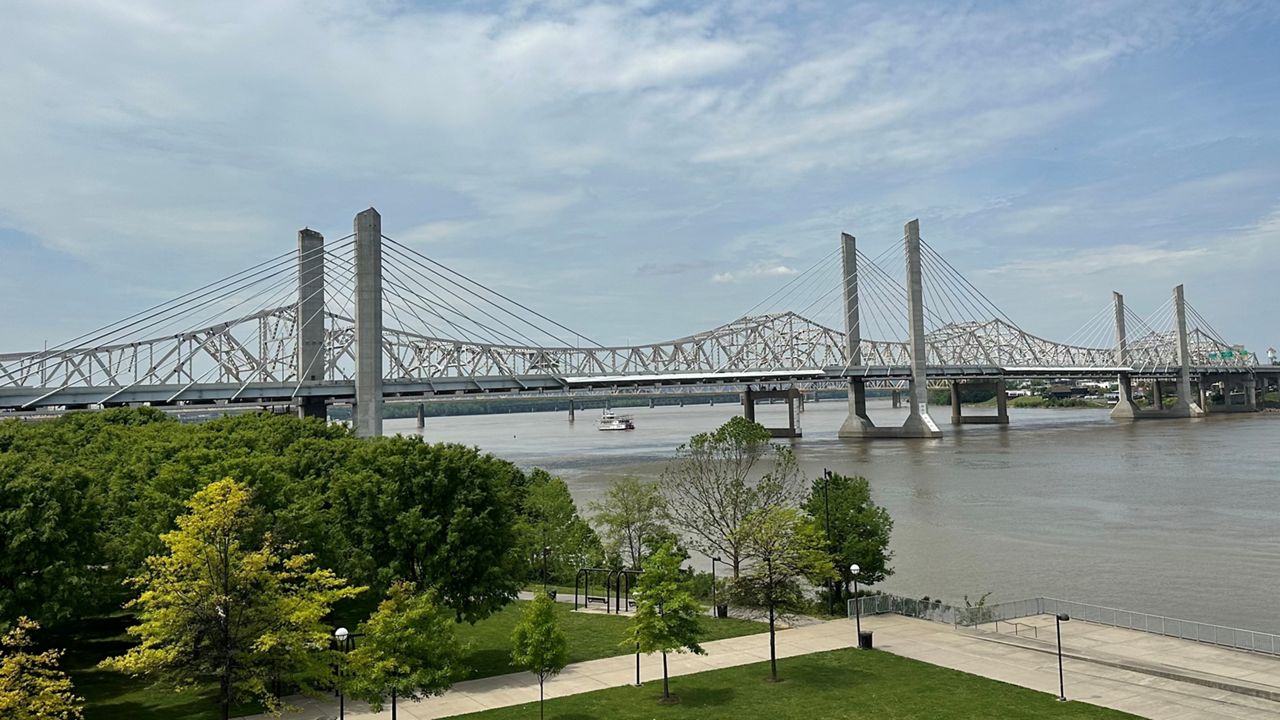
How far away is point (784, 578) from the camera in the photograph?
84.6 ft

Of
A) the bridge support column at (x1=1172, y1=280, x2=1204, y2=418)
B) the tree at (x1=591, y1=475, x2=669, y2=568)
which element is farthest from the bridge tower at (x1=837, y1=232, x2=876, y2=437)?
the tree at (x1=591, y1=475, x2=669, y2=568)

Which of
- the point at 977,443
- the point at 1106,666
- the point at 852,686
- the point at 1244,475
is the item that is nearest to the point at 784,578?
the point at 852,686

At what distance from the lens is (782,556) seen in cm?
2505

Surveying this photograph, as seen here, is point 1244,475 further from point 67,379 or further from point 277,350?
point 67,379

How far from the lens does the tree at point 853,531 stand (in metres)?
28.4

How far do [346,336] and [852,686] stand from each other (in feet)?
247

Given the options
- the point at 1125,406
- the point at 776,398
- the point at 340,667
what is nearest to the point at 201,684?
the point at 340,667

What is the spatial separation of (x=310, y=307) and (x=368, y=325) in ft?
38.3

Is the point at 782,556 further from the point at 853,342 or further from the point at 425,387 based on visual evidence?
the point at 853,342

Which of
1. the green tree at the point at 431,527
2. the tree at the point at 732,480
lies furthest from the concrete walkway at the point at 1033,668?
the tree at the point at 732,480

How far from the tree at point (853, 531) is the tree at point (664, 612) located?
28.4ft

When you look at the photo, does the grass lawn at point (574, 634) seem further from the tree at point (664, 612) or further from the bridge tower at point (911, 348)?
the bridge tower at point (911, 348)

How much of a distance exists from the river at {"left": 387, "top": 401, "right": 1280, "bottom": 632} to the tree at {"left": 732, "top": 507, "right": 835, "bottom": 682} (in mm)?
7507

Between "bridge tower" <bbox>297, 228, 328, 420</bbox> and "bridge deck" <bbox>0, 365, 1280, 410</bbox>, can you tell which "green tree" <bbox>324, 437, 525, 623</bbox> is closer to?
"bridge deck" <bbox>0, 365, 1280, 410</bbox>
